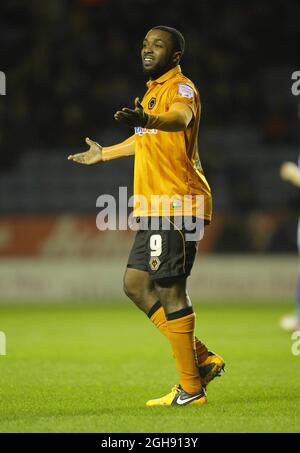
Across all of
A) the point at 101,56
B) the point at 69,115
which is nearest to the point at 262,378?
the point at 69,115

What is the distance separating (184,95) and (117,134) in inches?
507

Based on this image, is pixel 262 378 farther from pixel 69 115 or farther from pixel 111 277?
pixel 69 115

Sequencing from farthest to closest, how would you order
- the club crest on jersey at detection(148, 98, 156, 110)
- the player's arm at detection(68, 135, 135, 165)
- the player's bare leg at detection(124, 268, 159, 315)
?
the player's arm at detection(68, 135, 135, 165)
the player's bare leg at detection(124, 268, 159, 315)
the club crest on jersey at detection(148, 98, 156, 110)

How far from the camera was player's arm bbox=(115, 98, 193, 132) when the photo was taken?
16.0 feet

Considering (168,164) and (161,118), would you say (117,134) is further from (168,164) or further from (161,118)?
(161,118)

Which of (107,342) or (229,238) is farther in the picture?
(229,238)

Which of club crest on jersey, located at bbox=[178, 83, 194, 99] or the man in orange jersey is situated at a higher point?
club crest on jersey, located at bbox=[178, 83, 194, 99]

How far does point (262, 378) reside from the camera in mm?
6992

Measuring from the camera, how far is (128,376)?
715cm

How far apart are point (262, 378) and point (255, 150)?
11.8 metres

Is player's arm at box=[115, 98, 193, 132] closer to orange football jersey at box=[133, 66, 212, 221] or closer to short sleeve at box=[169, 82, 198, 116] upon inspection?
short sleeve at box=[169, 82, 198, 116]

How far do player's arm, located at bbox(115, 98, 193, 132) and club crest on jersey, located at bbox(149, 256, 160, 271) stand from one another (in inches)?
32.4

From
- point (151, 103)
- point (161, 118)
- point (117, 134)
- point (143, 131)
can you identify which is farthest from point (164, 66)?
point (117, 134)

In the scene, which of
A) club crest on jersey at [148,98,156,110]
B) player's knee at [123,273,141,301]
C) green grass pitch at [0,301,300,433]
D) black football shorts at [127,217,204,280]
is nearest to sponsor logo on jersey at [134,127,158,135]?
club crest on jersey at [148,98,156,110]
